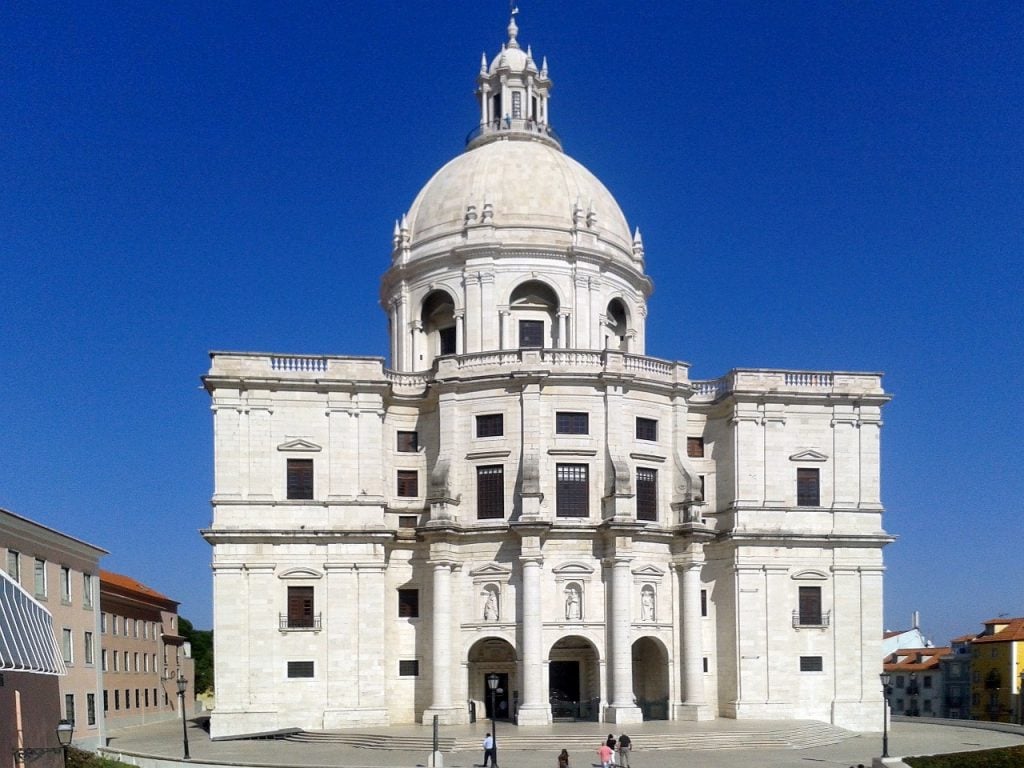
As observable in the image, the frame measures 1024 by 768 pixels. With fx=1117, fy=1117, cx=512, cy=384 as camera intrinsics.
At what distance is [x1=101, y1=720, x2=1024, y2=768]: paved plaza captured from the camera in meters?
36.5

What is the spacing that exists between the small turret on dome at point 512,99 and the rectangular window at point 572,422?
1778cm

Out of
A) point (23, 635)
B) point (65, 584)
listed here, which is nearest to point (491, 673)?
point (65, 584)

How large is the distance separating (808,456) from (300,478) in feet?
71.9

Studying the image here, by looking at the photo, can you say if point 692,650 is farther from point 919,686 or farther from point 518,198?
point 919,686

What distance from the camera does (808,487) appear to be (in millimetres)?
48969

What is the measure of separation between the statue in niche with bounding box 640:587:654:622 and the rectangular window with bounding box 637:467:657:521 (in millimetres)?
3028

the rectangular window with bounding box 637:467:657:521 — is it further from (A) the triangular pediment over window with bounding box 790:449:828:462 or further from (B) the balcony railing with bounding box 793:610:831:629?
(B) the balcony railing with bounding box 793:610:831:629

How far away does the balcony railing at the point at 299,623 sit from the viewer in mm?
45062

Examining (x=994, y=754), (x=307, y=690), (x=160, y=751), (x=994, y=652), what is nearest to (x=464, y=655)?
(x=307, y=690)

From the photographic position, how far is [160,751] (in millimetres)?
40844

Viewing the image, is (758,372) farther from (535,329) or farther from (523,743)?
(523,743)

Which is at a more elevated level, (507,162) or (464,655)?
(507,162)

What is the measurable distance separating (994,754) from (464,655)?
1995 centimetres

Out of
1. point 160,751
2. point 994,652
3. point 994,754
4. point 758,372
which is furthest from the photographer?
point 994,652
